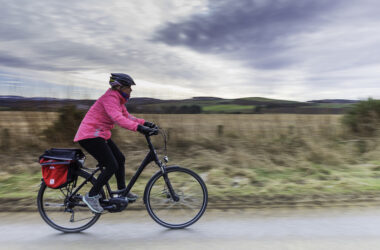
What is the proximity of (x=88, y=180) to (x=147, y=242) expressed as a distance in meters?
1.19

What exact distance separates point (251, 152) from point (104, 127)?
5462 millimetres

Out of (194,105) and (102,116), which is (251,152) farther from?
(102,116)

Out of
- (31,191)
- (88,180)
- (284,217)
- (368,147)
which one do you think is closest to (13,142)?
(31,191)

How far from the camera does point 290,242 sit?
3525mm

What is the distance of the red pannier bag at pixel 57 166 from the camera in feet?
13.0

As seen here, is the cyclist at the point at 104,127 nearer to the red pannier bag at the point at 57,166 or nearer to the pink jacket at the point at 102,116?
the pink jacket at the point at 102,116

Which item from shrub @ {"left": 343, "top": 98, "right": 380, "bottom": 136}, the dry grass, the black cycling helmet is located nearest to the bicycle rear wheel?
the black cycling helmet

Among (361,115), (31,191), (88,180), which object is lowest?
(31,191)

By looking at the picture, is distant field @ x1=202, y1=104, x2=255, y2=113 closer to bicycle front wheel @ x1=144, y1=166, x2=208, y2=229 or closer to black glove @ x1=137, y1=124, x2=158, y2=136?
bicycle front wheel @ x1=144, y1=166, x2=208, y2=229

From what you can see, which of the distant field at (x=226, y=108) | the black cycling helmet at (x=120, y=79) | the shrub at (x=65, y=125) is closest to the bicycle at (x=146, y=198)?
the black cycling helmet at (x=120, y=79)

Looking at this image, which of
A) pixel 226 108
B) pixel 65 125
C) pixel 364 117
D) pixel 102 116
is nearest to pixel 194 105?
pixel 226 108

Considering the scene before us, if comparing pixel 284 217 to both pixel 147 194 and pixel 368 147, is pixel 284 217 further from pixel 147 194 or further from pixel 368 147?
pixel 368 147

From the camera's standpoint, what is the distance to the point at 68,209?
13.6 ft

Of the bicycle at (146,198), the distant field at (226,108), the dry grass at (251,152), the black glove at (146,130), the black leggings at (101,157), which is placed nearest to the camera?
the black glove at (146,130)
